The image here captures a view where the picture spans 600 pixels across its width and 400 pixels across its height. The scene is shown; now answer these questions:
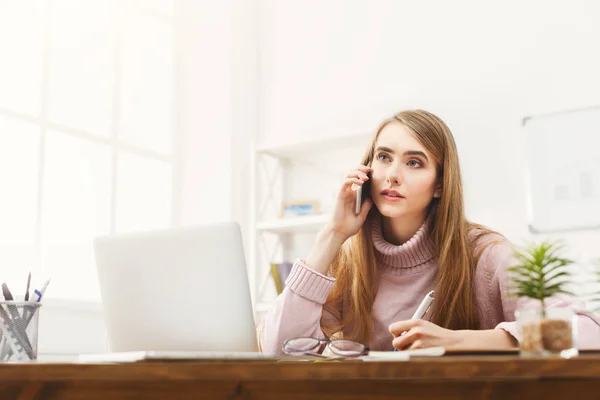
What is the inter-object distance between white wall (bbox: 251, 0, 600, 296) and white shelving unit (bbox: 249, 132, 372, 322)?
0.10 metres

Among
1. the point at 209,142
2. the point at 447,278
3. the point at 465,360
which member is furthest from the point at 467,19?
the point at 465,360

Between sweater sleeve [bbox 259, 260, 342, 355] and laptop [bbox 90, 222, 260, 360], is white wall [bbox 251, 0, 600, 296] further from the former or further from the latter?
laptop [bbox 90, 222, 260, 360]

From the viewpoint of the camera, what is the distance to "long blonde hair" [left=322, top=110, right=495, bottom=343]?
166 cm

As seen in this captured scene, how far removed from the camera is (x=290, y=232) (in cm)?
321

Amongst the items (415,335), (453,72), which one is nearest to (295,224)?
(453,72)

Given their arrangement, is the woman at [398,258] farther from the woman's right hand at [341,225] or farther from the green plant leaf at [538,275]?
the green plant leaf at [538,275]

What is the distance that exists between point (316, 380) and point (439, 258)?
3.85 ft

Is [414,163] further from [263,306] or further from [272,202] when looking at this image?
[272,202]

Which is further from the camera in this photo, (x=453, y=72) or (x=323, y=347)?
(x=453, y=72)

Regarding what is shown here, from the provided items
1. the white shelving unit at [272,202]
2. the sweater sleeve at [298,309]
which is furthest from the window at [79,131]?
the sweater sleeve at [298,309]

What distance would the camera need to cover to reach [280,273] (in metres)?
2.97

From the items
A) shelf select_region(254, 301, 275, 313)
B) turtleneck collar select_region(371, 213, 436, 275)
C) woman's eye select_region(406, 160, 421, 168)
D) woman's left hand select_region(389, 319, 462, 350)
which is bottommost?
shelf select_region(254, 301, 275, 313)

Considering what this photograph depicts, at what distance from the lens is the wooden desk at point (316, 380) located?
561 mm

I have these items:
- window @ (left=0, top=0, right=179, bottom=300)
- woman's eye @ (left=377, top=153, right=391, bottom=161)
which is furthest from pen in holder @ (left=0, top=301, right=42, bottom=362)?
window @ (left=0, top=0, right=179, bottom=300)
